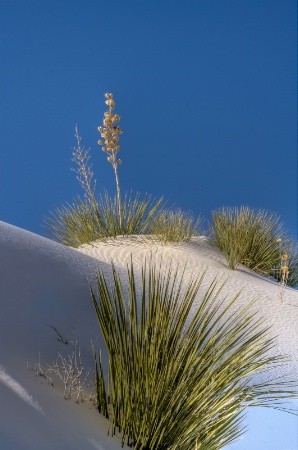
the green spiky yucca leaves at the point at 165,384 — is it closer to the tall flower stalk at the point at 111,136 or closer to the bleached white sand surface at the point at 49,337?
the bleached white sand surface at the point at 49,337

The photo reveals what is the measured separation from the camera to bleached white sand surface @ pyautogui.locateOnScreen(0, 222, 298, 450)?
196 centimetres

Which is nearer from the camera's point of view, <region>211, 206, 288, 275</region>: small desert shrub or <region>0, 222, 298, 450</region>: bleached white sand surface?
<region>0, 222, 298, 450</region>: bleached white sand surface

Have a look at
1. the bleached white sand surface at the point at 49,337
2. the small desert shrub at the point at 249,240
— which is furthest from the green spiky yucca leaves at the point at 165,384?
the small desert shrub at the point at 249,240

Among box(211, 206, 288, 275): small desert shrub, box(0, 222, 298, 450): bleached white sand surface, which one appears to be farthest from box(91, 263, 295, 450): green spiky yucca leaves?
box(211, 206, 288, 275): small desert shrub

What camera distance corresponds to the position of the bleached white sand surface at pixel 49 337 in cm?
196

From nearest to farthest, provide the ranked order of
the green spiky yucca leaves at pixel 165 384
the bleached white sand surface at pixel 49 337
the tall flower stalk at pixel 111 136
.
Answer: the bleached white sand surface at pixel 49 337, the green spiky yucca leaves at pixel 165 384, the tall flower stalk at pixel 111 136

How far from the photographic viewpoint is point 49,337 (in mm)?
2650

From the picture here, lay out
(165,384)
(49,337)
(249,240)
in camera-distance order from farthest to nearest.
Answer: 1. (249,240)
2. (49,337)
3. (165,384)

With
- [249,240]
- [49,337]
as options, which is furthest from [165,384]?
[249,240]

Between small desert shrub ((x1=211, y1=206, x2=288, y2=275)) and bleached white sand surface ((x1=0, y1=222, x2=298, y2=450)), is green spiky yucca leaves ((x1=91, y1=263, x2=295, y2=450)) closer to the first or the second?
bleached white sand surface ((x1=0, y1=222, x2=298, y2=450))

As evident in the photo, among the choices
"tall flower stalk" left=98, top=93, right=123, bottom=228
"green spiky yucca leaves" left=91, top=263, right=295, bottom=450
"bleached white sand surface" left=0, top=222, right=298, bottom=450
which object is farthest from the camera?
"tall flower stalk" left=98, top=93, right=123, bottom=228

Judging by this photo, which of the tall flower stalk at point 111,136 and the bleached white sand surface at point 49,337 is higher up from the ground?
the tall flower stalk at point 111,136

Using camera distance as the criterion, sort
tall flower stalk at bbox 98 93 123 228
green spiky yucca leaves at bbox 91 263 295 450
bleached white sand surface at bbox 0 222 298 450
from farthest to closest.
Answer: tall flower stalk at bbox 98 93 123 228
green spiky yucca leaves at bbox 91 263 295 450
bleached white sand surface at bbox 0 222 298 450

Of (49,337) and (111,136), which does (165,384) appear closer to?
(49,337)
